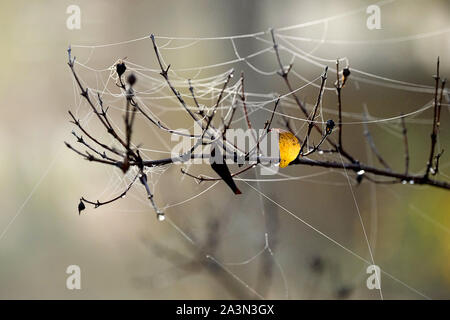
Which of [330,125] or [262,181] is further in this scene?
[262,181]

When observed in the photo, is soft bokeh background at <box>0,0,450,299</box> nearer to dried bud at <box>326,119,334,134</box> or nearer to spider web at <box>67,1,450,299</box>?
spider web at <box>67,1,450,299</box>

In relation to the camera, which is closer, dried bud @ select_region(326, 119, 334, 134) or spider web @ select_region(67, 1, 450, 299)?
dried bud @ select_region(326, 119, 334, 134)

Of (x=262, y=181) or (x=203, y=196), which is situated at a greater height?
(x=262, y=181)

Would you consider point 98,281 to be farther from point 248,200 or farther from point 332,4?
point 332,4

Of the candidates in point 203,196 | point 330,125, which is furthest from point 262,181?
point 330,125

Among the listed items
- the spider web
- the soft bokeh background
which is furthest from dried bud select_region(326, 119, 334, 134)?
the spider web

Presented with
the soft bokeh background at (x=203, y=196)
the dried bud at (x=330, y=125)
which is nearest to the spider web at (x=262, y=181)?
the soft bokeh background at (x=203, y=196)

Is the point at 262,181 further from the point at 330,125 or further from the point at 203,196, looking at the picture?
the point at 330,125

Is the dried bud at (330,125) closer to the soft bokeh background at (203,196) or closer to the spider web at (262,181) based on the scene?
the soft bokeh background at (203,196)

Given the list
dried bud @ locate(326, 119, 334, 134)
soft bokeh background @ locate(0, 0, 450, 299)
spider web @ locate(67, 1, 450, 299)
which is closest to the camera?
dried bud @ locate(326, 119, 334, 134)
